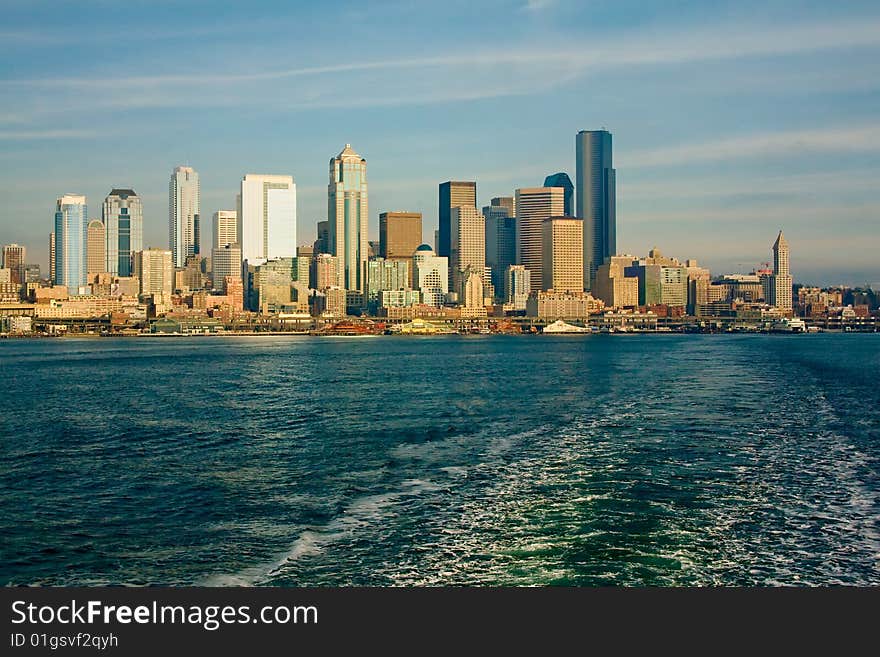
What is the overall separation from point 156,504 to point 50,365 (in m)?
72.4

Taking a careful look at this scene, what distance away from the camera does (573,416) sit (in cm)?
4359

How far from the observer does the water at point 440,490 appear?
1831cm

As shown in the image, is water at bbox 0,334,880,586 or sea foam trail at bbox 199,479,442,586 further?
water at bbox 0,334,880,586

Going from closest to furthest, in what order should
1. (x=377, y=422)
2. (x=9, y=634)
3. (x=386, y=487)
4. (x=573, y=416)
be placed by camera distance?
1. (x=9, y=634)
2. (x=386, y=487)
3. (x=377, y=422)
4. (x=573, y=416)

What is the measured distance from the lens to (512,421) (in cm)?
4153

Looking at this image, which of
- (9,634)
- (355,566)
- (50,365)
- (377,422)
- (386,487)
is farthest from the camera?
(50,365)

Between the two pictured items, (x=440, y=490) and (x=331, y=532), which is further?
(x=440, y=490)

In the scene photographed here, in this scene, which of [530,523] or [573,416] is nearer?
[530,523]

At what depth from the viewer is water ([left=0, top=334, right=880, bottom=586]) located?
18.3m

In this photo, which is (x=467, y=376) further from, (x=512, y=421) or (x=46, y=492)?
(x=46, y=492)

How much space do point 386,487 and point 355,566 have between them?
7693mm

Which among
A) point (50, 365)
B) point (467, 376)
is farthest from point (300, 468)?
point (50, 365)

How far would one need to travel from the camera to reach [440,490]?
25.6 m

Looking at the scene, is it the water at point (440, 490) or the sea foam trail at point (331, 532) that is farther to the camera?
the water at point (440, 490)
